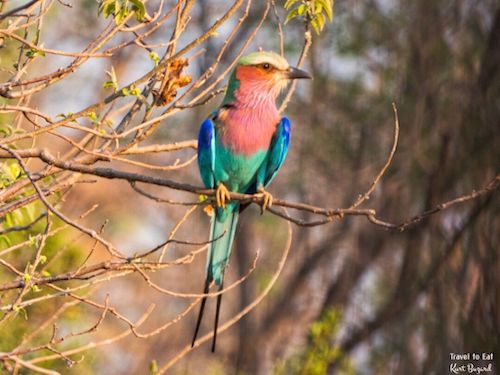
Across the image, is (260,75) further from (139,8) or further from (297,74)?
(139,8)

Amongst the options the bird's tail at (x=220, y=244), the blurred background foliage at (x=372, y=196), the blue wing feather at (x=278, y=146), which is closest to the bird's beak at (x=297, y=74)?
the blue wing feather at (x=278, y=146)

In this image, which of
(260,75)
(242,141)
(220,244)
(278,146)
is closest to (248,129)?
(242,141)

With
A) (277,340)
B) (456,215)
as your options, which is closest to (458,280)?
(456,215)

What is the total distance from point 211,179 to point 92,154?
1.25 meters

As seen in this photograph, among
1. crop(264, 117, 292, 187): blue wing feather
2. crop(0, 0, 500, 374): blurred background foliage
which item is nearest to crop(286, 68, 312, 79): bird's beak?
crop(264, 117, 292, 187): blue wing feather

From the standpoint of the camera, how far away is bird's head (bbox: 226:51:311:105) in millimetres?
5297

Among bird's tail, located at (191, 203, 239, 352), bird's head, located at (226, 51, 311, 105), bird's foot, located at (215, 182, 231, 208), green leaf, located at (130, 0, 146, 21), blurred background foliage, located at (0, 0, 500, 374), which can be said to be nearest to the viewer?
green leaf, located at (130, 0, 146, 21)

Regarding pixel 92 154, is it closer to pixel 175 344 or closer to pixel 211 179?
pixel 211 179

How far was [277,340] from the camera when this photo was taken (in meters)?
11.7

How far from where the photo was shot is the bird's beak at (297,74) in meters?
5.18

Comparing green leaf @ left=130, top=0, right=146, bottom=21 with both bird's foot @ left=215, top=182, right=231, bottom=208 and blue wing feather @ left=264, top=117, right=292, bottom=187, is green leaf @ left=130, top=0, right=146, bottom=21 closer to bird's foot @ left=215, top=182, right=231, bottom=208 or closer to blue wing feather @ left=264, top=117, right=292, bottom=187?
bird's foot @ left=215, top=182, right=231, bottom=208

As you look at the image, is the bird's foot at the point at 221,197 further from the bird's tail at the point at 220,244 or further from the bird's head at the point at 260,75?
the bird's head at the point at 260,75

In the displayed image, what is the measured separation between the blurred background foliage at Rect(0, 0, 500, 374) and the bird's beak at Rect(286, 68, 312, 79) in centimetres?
222

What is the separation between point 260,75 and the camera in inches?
211
